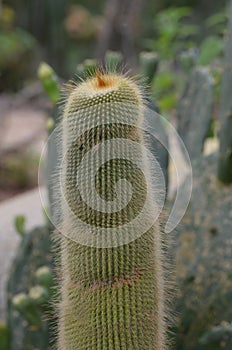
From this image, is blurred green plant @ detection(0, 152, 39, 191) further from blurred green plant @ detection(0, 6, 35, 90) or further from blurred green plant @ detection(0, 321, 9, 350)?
blurred green plant @ detection(0, 6, 35, 90)

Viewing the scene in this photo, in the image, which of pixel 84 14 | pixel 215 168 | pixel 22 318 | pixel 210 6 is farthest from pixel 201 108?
pixel 210 6

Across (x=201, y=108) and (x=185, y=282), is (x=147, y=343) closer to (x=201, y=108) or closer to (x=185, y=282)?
(x=185, y=282)

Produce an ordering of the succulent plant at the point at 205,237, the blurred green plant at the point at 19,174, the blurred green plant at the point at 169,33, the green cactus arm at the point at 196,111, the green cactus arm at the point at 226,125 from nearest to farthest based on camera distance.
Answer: the succulent plant at the point at 205,237 < the green cactus arm at the point at 226,125 < the green cactus arm at the point at 196,111 < the blurred green plant at the point at 169,33 < the blurred green plant at the point at 19,174

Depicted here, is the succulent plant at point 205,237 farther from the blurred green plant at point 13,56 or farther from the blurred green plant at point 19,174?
the blurred green plant at point 13,56

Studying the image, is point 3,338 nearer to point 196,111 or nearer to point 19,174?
point 196,111

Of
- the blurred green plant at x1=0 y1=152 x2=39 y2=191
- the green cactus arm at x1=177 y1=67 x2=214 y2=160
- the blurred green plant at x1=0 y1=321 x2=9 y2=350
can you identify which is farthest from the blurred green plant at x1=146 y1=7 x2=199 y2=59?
the blurred green plant at x1=0 y1=152 x2=39 y2=191

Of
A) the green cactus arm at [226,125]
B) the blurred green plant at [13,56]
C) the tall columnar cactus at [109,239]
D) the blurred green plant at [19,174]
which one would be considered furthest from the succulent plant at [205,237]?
the blurred green plant at [13,56]
